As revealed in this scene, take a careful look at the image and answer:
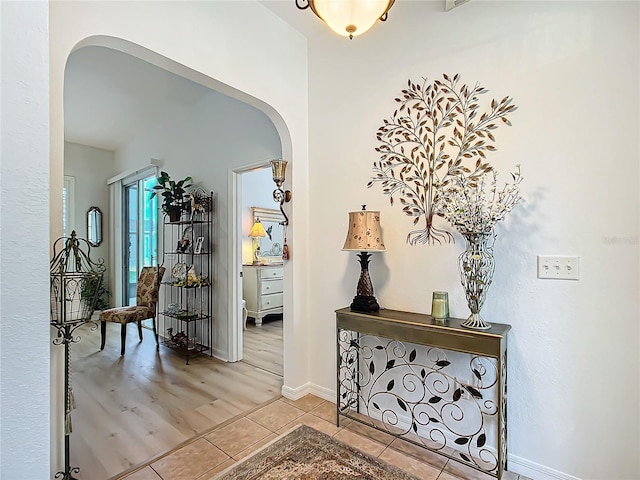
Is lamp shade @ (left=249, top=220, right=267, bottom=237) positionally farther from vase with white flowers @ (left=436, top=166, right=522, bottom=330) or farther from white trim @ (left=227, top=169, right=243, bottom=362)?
vase with white flowers @ (left=436, top=166, right=522, bottom=330)

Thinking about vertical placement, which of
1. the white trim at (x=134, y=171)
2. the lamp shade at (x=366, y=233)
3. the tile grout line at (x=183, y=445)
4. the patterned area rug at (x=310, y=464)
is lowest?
the tile grout line at (x=183, y=445)

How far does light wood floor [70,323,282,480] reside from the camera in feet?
7.00

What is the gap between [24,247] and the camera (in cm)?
79

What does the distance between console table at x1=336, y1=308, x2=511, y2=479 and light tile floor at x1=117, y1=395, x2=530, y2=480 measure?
0.08m

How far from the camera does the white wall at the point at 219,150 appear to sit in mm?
3486

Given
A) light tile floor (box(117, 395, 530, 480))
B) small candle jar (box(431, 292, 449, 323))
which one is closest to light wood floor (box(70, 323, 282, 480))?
light tile floor (box(117, 395, 530, 480))

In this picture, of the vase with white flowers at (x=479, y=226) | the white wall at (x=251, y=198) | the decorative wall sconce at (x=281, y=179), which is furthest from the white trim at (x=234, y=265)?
the vase with white flowers at (x=479, y=226)

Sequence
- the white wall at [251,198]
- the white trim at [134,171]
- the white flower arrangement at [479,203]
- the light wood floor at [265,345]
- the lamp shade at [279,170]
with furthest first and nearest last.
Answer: the white wall at [251,198], the white trim at [134,171], the light wood floor at [265,345], the lamp shade at [279,170], the white flower arrangement at [479,203]

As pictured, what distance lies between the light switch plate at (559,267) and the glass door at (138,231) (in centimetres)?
466

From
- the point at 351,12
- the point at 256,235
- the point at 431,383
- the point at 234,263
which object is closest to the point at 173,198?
the point at 234,263

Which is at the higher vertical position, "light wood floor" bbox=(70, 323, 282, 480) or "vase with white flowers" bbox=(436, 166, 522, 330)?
"vase with white flowers" bbox=(436, 166, 522, 330)

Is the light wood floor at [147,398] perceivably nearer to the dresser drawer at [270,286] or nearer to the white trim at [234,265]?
the white trim at [234,265]

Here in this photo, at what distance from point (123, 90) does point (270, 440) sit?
12.8ft

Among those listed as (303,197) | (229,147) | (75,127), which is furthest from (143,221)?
(303,197)
